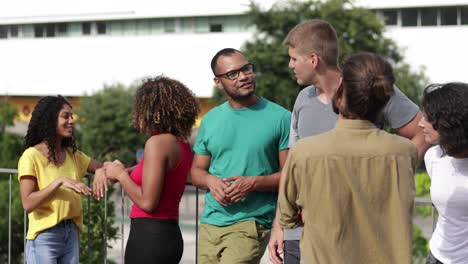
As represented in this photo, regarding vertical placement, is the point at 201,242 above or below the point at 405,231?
below

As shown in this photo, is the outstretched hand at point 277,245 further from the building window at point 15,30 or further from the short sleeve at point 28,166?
the building window at point 15,30

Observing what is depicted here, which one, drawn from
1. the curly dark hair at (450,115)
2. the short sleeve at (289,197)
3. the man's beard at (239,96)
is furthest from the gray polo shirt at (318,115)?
the short sleeve at (289,197)

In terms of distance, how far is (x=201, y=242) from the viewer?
489cm

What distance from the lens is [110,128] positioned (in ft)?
118

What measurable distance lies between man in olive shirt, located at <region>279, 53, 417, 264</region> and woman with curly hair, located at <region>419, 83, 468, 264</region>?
0.60m

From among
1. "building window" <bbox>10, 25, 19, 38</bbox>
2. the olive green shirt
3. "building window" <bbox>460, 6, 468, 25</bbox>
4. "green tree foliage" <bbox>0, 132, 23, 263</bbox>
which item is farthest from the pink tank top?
"building window" <bbox>10, 25, 19, 38</bbox>

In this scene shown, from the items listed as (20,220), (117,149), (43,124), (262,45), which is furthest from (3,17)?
(43,124)

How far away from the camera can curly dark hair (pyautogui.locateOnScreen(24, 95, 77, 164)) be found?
5371mm

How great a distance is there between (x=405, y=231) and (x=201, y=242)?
166cm

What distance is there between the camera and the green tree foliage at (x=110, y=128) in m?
36.0

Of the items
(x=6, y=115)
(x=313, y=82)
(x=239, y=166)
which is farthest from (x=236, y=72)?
(x=6, y=115)

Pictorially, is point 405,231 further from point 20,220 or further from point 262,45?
point 262,45

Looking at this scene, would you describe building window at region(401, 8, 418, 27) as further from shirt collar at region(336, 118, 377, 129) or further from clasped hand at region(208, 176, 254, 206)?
shirt collar at region(336, 118, 377, 129)

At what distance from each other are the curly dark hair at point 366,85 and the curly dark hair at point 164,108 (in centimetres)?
137
